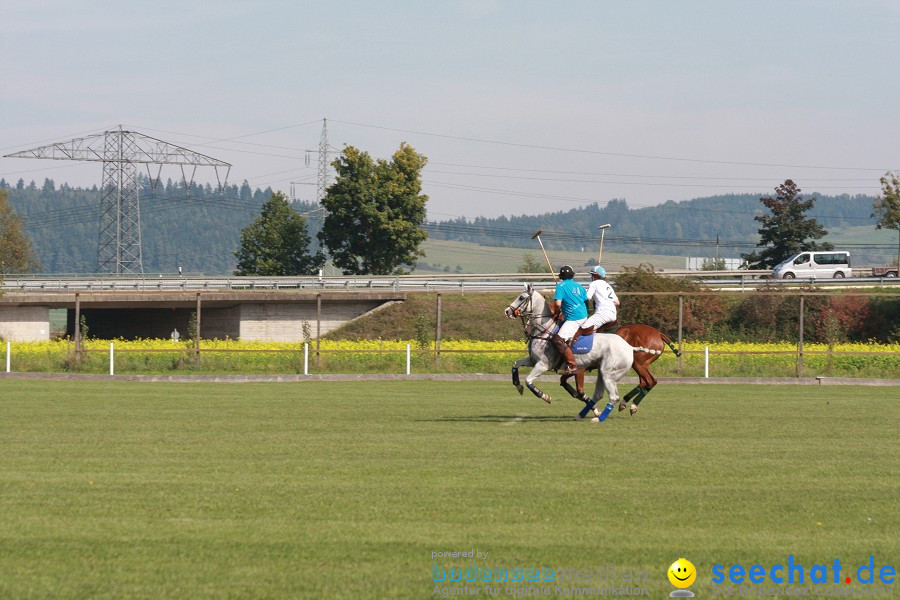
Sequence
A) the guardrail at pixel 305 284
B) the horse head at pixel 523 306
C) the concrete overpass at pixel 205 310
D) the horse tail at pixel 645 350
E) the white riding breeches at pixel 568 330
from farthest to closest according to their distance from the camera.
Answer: the guardrail at pixel 305 284 → the concrete overpass at pixel 205 310 → the horse tail at pixel 645 350 → the horse head at pixel 523 306 → the white riding breeches at pixel 568 330

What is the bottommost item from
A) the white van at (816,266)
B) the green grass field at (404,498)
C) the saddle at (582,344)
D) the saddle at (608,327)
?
the green grass field at (404,498)

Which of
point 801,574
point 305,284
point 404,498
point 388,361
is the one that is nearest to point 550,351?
point 404,498

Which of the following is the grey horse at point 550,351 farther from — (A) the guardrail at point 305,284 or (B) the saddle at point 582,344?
(A) the guardrail at point 305,284

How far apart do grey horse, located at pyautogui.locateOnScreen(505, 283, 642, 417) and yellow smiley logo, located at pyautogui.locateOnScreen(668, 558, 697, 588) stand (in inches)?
422

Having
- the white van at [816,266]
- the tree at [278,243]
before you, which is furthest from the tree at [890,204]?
the tree at [278,243]

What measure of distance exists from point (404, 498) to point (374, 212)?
225 ft

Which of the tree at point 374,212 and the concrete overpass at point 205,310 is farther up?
the tree at point 374,212

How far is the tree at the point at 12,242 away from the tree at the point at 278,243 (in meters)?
21.0

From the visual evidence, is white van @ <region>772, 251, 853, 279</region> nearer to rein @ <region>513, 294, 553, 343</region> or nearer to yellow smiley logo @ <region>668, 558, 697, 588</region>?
rein @ <region>513, 294, 553, 343</region>

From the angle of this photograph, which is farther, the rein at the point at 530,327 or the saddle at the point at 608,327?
the saddle at the point at 608,327

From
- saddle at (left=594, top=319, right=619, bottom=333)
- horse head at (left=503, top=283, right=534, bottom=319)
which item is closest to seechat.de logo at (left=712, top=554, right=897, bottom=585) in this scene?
horse head at (left=503, top=283, right=534, bottom=319)

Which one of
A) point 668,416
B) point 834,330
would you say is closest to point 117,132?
point 834,330

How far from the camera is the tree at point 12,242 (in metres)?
93.6

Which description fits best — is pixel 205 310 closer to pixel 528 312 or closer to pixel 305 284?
pixel 305 284
